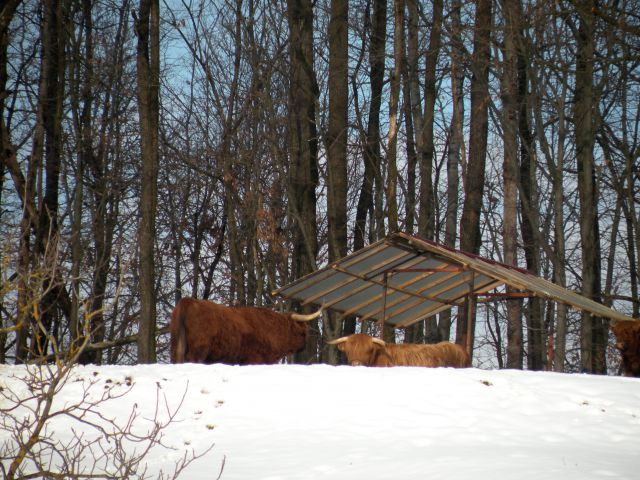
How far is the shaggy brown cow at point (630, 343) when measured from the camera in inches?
682

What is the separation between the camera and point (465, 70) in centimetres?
2894

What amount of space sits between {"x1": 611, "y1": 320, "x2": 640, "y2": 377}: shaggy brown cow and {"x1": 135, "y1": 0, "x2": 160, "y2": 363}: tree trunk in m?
8.56

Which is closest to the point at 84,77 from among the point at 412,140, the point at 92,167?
the point at 92,167

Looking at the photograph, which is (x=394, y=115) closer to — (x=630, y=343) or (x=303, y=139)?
(x=303, y=139)

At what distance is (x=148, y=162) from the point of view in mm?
19391

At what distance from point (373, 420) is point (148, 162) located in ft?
32.6

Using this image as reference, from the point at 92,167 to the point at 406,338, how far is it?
10127 mm

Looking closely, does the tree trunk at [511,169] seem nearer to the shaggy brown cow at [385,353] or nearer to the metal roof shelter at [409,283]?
the metal roof shelter at [409,283]

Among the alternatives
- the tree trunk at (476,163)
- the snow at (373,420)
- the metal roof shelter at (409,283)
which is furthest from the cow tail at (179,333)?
the tree trunk at (476,163)

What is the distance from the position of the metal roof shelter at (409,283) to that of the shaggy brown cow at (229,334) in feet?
2.19

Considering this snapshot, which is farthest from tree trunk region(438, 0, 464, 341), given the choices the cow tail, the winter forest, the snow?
the snow

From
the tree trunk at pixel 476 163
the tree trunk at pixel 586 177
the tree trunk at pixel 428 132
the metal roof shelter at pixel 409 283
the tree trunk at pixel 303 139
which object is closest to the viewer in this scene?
the metal roof shelter at pixel 409 283

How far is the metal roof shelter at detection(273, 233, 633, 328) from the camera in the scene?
1625cm

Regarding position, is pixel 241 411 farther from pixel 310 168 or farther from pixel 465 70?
pixel 465 70
